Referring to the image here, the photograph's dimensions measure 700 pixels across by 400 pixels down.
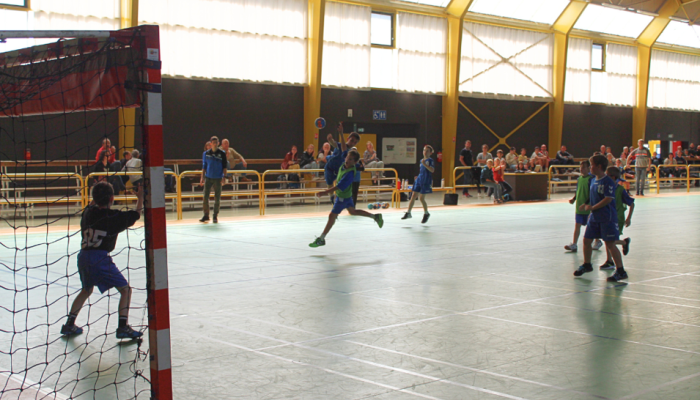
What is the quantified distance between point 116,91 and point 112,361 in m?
2.06

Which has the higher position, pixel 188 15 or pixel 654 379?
pixel 188 15

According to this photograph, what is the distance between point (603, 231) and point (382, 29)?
21584 mm

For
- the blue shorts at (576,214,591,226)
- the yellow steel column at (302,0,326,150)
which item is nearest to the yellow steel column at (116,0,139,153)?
the yellow steel column at (302,0,326,150)

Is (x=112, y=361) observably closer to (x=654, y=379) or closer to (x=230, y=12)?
(x=654, y=379)

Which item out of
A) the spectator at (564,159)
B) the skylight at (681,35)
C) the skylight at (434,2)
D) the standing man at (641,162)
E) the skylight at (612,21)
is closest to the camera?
the standing man at (641,162)

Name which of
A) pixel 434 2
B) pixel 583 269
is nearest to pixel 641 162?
pixel 434 2

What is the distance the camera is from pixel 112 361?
5273mm

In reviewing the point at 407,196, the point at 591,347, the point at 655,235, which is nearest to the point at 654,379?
the point at 591,347

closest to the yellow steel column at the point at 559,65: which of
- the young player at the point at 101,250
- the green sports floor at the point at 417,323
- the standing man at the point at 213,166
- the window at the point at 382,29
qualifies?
the window at the point at 382,29

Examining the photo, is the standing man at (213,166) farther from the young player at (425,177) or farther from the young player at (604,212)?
the young player at (604,212)

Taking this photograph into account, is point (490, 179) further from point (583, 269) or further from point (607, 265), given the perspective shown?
point (583, 269)

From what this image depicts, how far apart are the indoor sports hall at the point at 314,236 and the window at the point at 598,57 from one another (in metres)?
5.89

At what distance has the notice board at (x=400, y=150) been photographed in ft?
98.5

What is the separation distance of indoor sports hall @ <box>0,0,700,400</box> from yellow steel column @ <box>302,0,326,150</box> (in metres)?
0.12
